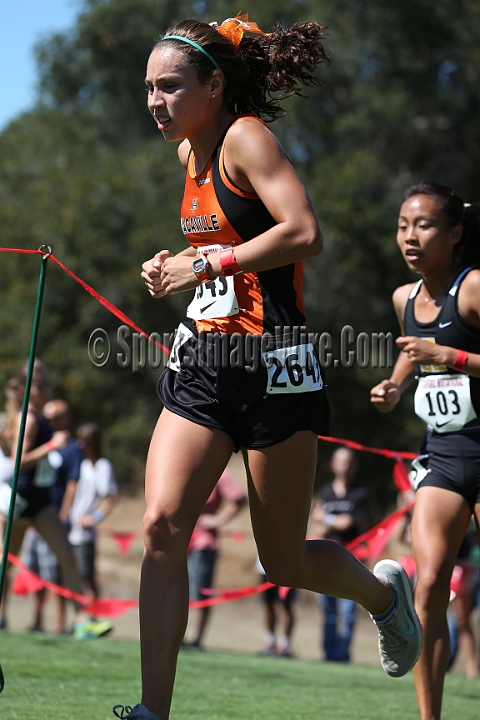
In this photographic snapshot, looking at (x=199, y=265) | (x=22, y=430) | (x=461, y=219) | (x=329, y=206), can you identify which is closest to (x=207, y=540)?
(x=461, y=219)

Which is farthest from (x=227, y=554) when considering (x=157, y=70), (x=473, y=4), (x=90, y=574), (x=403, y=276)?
(x=157, y=70)

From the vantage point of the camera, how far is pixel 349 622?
358 inches

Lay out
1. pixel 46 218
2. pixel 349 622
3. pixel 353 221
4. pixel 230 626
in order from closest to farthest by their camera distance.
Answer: pixel 349 622, pixel 230 626, pixel 353 221, pixel 46 218

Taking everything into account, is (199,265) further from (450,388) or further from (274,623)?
(274,623)

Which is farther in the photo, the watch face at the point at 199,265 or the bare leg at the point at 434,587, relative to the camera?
the bare leg at the point at 434,587

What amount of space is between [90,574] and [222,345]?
7131mm

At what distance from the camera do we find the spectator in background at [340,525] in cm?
919

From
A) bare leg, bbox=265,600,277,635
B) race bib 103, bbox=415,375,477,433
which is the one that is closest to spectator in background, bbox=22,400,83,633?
bare leg, bbox=265,600,277,635

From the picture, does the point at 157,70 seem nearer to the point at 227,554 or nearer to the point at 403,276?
the point at 403,276

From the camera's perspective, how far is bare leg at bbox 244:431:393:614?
3137mm

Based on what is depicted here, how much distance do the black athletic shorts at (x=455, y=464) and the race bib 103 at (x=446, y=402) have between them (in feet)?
0.21

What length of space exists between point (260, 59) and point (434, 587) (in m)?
2.31

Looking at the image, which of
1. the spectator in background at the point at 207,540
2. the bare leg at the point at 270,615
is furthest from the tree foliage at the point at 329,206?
the bare leg at the point at 270,615

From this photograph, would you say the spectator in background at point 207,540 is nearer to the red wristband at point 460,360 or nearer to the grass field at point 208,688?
the grass field at point 208,688
